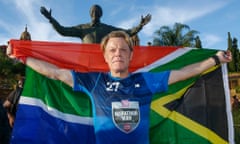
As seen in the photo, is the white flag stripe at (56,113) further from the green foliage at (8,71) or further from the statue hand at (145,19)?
the green foliage at (8,71)

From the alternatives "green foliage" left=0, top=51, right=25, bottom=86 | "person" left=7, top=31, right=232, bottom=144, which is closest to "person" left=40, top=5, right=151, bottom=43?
"person" left=7, top=31, right=232, bottom=144

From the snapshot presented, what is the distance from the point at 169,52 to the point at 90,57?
3.85 ft

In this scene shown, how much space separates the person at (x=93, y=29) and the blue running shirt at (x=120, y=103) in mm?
1898

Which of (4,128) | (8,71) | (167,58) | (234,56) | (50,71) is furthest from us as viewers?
(234,56)

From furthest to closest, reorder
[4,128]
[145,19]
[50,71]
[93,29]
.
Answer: [93,29] < [145,19] < [50,71] < [4,128]

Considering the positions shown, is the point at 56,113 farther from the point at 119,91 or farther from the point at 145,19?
the point at 145,19

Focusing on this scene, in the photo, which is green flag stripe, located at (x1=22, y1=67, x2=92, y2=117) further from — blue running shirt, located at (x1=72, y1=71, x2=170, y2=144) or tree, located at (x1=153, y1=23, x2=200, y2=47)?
tree, located at (x1=153, y1=23, x2=200, y2=47)

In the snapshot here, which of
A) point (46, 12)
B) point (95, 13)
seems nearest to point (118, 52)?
point (46, 12)

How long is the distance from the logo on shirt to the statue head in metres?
2.79

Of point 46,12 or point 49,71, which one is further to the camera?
point 46,12

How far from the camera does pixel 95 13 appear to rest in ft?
19.0

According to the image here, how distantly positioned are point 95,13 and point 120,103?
284 centimetres

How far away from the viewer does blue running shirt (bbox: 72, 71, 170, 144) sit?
10.7 ft

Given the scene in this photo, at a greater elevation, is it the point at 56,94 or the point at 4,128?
the point at 56,94
